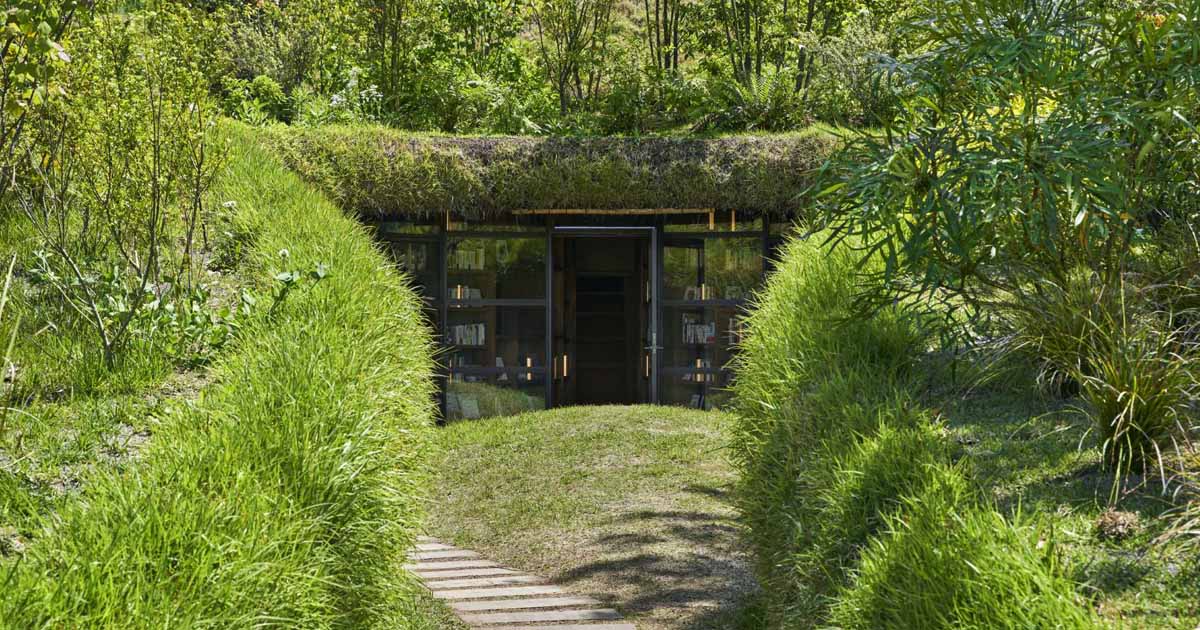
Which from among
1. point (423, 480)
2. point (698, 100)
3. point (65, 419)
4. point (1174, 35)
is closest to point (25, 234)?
point (65, 419)

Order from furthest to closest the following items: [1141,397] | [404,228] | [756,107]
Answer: [756,107] < [404,228] < [1141,397]

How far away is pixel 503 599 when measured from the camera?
592cm

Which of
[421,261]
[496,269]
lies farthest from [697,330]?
[421,261]

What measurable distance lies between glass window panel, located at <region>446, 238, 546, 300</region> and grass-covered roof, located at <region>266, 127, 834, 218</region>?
0.74 meters

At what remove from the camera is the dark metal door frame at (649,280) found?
492 inches

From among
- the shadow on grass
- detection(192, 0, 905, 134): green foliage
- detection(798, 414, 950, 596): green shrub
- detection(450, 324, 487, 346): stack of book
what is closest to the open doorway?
detection(450, 324, 487, 346): stack of book

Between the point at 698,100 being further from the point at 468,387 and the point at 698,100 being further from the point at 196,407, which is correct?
the point at 196,407

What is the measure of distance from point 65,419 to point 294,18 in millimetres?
12955

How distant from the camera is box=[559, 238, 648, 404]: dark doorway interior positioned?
1373 centimetres

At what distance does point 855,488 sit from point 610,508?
3740 millimetres

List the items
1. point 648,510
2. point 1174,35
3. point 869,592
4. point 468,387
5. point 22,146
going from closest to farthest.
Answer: point 869,592, point 1174,35, point 22,146, point 648,510, point 468,387

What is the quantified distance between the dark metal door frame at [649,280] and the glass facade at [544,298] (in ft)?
0.04

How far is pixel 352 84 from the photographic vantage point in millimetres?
13844

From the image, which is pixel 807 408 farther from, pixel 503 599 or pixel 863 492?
pixel 503 599
